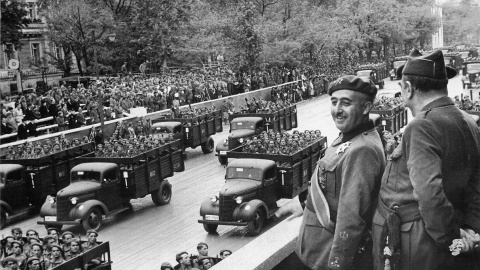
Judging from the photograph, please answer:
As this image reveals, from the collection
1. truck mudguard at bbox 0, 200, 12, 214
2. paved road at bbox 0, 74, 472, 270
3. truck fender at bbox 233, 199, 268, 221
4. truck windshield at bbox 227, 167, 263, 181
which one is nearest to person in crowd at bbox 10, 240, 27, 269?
paved road at bbox 0, 74, 472, 270

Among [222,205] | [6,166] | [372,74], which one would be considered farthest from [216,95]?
[222,205]

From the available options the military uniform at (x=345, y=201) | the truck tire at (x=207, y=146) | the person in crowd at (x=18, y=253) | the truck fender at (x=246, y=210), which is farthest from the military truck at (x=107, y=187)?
the military uniform at (x=345, y=201)

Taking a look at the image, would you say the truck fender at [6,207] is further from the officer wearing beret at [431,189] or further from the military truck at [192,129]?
the officer wearing beret at [431,189]

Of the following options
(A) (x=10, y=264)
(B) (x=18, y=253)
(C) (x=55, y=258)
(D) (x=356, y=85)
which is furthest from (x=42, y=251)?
(D) (x=356, y=85)

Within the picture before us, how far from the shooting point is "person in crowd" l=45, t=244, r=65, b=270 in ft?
32.0

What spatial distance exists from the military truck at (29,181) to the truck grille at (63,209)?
85.5 inches

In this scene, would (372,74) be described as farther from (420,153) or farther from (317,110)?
(420,153)

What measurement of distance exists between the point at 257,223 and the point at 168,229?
7.51 ft

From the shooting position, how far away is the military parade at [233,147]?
10.3 feet

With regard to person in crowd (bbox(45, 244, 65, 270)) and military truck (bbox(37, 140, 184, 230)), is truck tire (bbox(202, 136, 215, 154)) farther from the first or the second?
person in crowd (bbox(45, 244, 65, 270))

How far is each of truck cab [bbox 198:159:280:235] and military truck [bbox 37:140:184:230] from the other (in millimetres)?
2678

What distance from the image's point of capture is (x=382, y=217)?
3148 millimetres

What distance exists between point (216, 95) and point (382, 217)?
34.7 metres

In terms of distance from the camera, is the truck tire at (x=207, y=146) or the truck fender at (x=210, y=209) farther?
the truck tire at (x=207, y=146)
